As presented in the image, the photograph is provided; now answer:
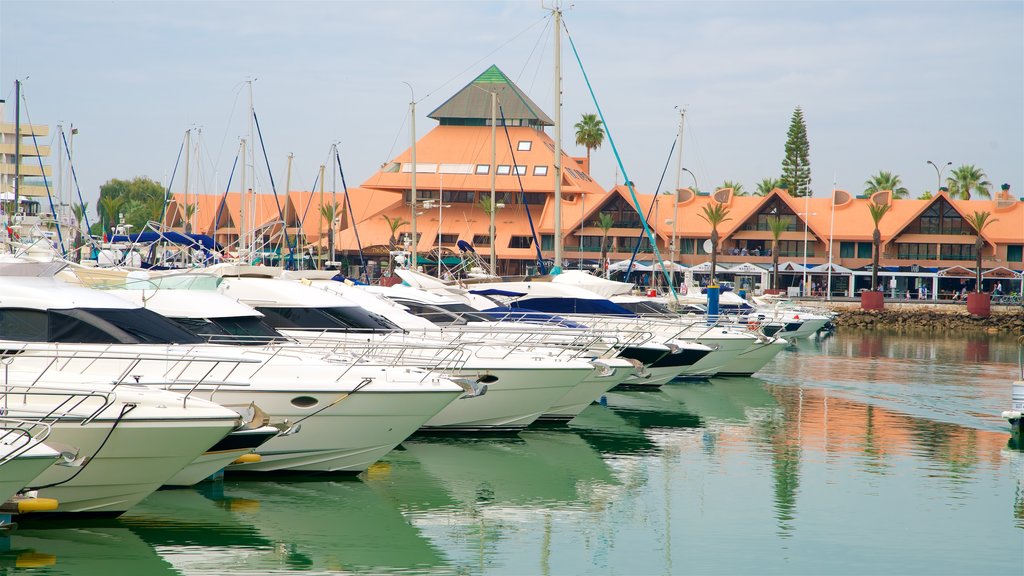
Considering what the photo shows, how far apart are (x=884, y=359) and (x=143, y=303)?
27.7 meters

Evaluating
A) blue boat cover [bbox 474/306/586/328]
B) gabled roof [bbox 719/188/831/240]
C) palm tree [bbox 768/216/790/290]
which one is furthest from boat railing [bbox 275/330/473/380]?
gabled roof [bbox 719/188/831/240]

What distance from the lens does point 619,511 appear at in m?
13.5

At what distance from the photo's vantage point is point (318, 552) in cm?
1098

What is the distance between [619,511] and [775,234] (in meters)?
53.1

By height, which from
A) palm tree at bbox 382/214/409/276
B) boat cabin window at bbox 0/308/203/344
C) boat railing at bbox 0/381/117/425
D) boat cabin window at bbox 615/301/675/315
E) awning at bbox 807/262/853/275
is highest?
palm tree at bbox 382/214/409/276

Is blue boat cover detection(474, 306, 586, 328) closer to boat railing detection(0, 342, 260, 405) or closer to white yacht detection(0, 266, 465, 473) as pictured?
white yacht detection(0, 266, 465, 473)

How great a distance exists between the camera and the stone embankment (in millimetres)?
54906

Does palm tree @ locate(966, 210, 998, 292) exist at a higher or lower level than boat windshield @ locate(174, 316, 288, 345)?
higher

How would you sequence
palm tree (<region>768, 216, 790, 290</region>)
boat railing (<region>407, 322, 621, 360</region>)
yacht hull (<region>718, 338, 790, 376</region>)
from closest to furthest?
boat railing (<region>407, 322, 621, 360</region>)
yacht hull (<region>718, 338, 790, 376</region>)
palm tree (<region>768, 216, 790, 290</region>)

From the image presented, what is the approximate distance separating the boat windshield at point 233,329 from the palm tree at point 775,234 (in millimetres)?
49240

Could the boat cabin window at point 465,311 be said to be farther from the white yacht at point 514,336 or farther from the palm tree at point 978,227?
the palm tree at point 978,227

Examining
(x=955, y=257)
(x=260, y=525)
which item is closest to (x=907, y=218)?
(x=955, y=257)

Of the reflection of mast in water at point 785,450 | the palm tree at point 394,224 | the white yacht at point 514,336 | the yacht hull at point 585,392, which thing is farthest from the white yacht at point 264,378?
the palm tree at point 394,224

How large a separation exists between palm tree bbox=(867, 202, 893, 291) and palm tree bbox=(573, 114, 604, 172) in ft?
76.7
